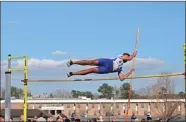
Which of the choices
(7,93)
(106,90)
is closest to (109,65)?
(7,93)

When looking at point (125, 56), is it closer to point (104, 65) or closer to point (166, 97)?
point (104, 65)

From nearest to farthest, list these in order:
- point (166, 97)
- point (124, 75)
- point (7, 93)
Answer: point (124, 75), point (7, 93), point (166, 97)

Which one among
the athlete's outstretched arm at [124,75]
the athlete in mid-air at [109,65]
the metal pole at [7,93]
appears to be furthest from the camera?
the metal pole at [7,93]

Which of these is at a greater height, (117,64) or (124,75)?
(117,64)

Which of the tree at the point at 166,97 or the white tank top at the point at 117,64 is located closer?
the white tank top at the point at 117,64

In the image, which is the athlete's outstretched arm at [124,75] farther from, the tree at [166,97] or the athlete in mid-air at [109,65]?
the tree at [166,97]

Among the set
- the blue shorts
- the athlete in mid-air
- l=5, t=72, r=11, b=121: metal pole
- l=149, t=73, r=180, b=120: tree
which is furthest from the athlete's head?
l=149, t=73, r=180, b=120: tree

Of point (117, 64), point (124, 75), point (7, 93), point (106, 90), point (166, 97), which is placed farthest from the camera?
point (106, 90)

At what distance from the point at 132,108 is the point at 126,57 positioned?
88.6m

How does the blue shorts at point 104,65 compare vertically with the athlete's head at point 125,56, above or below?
below

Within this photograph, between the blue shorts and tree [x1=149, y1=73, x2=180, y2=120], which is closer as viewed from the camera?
the blue shorts

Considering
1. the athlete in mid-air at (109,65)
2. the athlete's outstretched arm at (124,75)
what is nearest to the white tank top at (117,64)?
the athlete in mid-air at (109,65)

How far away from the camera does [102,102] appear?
343 feet

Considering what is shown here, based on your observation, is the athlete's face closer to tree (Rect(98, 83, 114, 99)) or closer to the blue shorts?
the blue shorts
